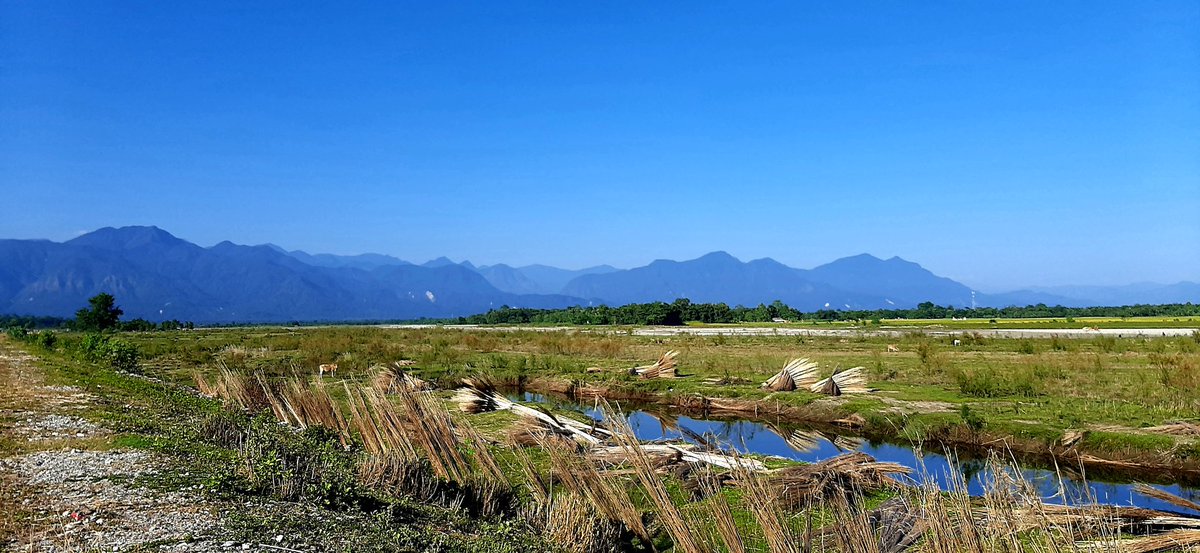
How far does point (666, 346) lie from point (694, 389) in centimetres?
1542

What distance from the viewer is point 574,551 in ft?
21.1

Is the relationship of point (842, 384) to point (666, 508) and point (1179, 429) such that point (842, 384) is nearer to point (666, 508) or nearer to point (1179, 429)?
point (1179, 429)

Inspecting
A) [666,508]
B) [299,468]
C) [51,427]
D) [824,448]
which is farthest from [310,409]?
[824,448]

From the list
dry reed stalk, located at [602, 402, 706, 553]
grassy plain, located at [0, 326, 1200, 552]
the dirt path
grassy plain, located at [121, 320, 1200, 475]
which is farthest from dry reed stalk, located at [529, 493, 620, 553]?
grassy plain, located at [121, 320, 1200, 475]

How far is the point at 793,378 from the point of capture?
62.6 feet

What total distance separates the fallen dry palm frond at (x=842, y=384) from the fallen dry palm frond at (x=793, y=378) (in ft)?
1.22

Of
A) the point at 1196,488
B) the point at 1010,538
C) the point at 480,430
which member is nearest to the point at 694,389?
the point at 480,430

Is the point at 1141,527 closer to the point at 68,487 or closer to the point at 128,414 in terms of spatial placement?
the point at 68,487

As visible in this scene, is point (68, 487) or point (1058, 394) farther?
point (1058, 394)

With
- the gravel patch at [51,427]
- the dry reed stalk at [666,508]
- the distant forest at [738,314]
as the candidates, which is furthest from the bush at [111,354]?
the distant forest at [738,314]

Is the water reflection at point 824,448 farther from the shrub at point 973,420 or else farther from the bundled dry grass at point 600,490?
the bundled dry grass at point 600,490

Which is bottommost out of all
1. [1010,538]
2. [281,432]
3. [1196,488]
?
[1196,488]

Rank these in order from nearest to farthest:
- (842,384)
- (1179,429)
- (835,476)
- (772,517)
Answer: (772,517), (835,476), (1179,429), (842,384)

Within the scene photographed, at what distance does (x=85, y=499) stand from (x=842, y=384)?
16.1 metres
